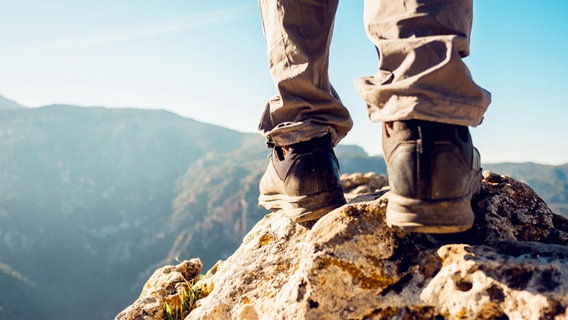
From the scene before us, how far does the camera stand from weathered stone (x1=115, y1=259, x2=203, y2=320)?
9.36 feet

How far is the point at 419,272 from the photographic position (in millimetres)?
1770

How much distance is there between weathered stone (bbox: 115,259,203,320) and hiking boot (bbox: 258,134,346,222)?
1.27 meters

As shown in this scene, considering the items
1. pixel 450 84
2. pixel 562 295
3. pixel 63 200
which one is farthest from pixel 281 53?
pixel 63 200

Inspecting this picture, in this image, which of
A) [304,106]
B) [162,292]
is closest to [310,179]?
[304,106]

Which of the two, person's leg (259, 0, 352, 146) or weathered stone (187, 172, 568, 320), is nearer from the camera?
weathered stone (187, 172, 568, 320)

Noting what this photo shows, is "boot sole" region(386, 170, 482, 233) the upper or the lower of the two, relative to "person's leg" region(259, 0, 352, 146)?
lower

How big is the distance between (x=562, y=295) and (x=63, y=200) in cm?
19385

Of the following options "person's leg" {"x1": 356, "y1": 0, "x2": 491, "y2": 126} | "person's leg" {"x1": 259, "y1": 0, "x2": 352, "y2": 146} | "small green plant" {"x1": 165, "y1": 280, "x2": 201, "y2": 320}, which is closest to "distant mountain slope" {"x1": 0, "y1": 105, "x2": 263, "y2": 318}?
"small green plant" {"x1": 165, "y1": 280, "x2": 201, "y2": 320}

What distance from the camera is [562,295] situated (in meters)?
1.36

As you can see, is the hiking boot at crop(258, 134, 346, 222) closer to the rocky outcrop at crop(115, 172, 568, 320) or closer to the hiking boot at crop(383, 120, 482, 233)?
the rocky outcrop at crop(115, 172, 568, 320)

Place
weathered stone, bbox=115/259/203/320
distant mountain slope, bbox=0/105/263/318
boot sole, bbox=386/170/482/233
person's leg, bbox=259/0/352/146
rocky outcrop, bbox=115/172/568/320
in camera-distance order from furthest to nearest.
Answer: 1. distant mountain slope, bbox=0/105/263/318
2. weathered stone, bbox=115/259/203/320
3. person's leg, bbox=259/0/352/146
4. boot sole, bbox=386/170/482/233
5. rocky outcrop, bbox=115/172/568/320

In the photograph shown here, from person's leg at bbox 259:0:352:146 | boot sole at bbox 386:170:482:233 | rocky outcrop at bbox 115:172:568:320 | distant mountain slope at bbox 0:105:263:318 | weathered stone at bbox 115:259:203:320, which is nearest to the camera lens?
rocky outcrop at bbox 115:172:568:320

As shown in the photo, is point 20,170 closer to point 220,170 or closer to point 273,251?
point 220,170

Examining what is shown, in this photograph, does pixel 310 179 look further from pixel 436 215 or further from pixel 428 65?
pixel 428 65
